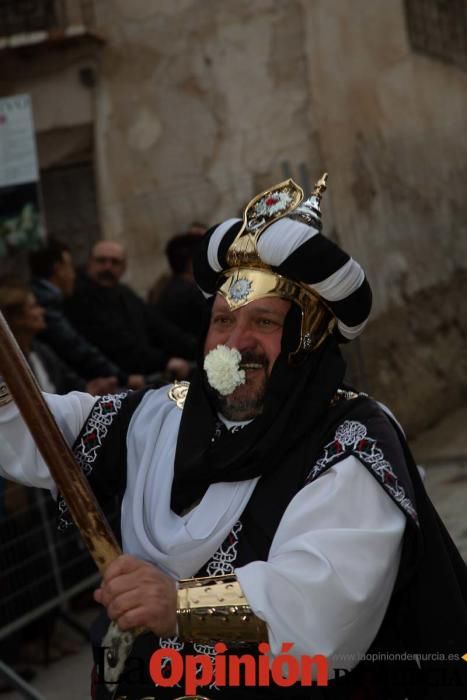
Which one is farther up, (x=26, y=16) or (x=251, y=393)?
(x=251, y=393)

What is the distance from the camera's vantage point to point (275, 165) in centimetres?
912

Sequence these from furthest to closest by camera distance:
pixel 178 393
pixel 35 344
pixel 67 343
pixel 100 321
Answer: pixel 100 321
pixel 67 343
pixel 35 344
pixel 178 393

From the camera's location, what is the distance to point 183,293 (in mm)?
7887

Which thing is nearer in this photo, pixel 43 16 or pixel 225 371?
pixel 225 371

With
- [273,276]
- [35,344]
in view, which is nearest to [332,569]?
[273,276]

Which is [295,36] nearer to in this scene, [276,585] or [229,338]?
[229,338]

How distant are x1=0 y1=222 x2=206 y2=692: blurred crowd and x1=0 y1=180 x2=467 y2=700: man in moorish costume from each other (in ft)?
8.33

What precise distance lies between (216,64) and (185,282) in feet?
7.60

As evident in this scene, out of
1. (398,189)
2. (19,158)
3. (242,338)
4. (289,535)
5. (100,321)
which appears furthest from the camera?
(398,189)

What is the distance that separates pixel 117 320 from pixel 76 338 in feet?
1.73

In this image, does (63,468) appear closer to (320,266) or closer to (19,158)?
(320,266)

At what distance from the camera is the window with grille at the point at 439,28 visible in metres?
11.1

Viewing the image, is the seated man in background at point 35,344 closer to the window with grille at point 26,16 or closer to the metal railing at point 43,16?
the metal railing at point 43,16

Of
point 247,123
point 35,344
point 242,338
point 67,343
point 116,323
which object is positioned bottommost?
point 116,323
